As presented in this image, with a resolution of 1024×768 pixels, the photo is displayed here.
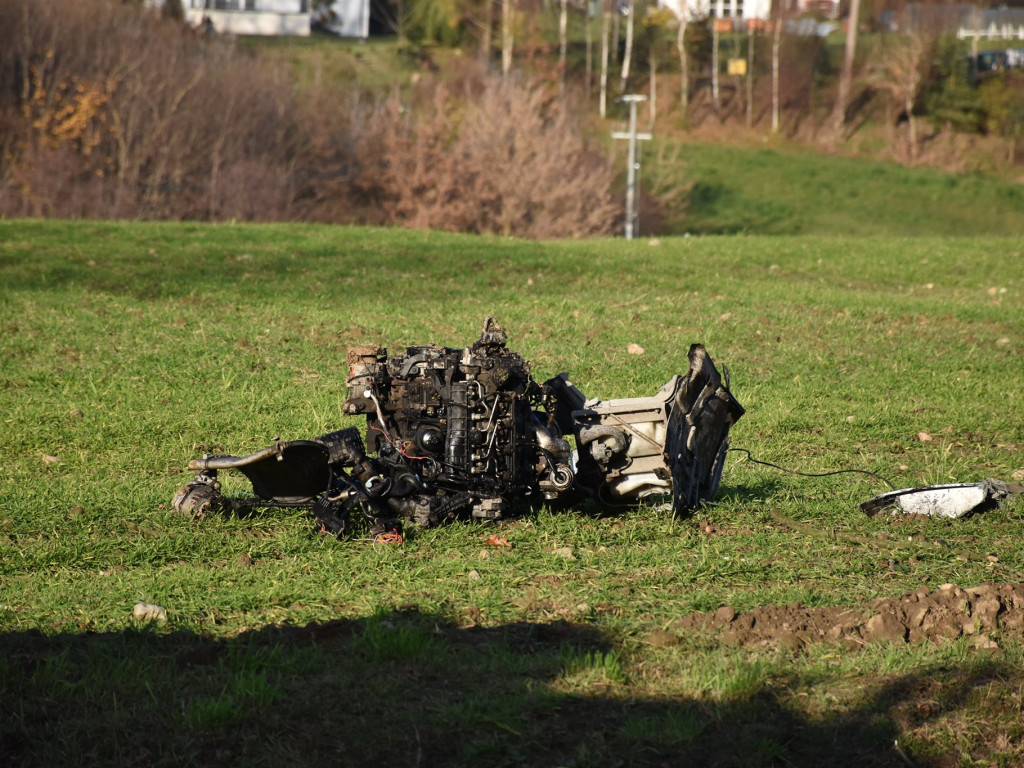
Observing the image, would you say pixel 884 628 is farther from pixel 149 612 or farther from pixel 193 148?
pixel 193 148

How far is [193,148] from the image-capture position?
133 ft

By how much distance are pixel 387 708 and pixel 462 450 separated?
8.69 ft

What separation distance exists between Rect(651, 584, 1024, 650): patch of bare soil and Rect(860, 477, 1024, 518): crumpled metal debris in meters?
2.05

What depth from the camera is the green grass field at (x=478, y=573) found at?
14.9 ft

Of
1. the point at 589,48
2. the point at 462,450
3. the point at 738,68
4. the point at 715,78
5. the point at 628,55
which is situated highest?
the point at 589,48

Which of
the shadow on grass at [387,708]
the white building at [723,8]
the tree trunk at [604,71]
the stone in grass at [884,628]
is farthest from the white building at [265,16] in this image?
the stone in grass at [884,628]

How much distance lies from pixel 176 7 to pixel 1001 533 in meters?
49.9

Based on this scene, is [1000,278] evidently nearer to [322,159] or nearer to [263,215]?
[263,215]

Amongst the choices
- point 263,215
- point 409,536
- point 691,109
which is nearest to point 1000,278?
point 409,536

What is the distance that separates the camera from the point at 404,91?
206 feet

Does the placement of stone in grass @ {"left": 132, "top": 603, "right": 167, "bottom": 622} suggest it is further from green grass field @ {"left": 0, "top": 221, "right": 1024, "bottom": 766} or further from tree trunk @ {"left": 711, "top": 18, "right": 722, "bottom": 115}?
tree trunk @ {"left": 711, "top": 18, "right": 722, "bottom": 115}

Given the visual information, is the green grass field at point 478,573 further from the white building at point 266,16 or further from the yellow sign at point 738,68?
the white building at point 266,16

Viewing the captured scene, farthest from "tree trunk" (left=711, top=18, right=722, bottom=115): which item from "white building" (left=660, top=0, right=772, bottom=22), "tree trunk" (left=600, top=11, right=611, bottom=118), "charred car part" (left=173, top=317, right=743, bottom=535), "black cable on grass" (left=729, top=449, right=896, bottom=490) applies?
"charred car part" (left=173, top=317, right=743, bottom=535)

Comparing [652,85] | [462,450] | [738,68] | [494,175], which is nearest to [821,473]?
[462,450]
